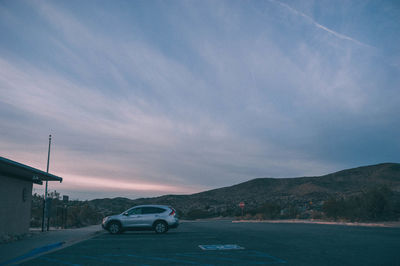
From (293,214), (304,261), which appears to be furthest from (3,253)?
(293,214)

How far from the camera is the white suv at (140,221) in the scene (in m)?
22.4

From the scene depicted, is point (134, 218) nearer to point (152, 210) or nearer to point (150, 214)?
point (150, 214)

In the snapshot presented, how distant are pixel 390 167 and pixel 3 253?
384 feet

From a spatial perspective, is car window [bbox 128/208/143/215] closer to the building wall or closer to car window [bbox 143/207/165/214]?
car window [bbox 143/207/165/214]

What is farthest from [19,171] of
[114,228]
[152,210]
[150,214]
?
[152,210]

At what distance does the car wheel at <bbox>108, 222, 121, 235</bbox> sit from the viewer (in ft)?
73.4

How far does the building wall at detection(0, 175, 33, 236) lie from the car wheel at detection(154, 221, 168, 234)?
276 inches

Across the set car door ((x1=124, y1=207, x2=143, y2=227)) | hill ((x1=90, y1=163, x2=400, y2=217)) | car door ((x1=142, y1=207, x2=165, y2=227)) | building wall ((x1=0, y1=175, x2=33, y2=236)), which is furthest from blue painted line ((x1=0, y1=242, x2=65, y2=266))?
hill ((x1=90, y1=163, x2=400, y2=217))

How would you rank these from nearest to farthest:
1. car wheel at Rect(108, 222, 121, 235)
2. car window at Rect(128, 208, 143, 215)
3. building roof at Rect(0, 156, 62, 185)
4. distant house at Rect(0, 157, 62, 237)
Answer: building roof at Rect(0, 156, 62, 185) < distant house at Rect(0, 157, 62, 237) < car wheel at Rect(108, 222, 121, 235) < car window at Rect(128, 208, 143, 215)

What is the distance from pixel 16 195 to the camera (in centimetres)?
1920

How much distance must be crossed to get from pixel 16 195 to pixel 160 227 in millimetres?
7998

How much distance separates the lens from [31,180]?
69.1 ft

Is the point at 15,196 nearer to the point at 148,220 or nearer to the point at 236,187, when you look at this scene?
the point at 148,220

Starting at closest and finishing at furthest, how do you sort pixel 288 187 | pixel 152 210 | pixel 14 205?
pixel 14 205 < pixel 152 210 < pixel 288 187
